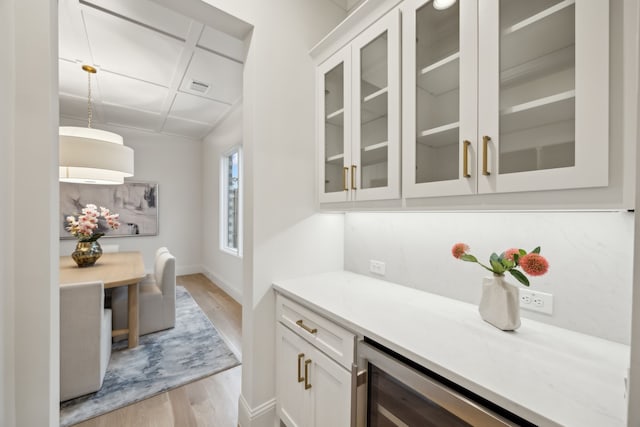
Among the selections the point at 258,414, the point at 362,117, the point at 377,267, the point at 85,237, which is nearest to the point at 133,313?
the point at 85,237

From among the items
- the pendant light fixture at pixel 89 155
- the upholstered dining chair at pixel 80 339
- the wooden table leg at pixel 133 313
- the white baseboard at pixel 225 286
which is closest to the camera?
the upholstered dining chair at pixel 80 339

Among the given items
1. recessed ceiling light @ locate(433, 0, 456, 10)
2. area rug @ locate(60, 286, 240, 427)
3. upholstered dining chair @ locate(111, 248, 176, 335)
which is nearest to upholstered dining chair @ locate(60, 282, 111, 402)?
area rug @ locate(60, 286, 240, 427)

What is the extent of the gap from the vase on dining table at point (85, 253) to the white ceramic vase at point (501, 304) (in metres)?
3.42

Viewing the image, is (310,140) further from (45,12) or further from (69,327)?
(69,327)

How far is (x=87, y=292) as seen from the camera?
69.4 inches

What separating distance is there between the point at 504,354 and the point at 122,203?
571cm

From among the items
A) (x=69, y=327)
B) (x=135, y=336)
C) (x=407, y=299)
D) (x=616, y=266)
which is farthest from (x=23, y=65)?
(x=135, y=336)

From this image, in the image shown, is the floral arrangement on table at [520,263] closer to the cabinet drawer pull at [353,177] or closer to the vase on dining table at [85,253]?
the cabinet drawer pull at [353,177]

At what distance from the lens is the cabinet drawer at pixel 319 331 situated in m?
1.08

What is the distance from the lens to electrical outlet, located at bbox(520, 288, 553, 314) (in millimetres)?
1033

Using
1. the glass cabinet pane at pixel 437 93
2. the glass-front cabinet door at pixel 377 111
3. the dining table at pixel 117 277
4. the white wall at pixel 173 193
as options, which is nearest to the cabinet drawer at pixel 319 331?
the glass-front cabinet door at pixel 377 111

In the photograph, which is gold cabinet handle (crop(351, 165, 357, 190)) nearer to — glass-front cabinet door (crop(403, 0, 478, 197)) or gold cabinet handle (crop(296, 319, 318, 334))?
glass-front cabinet door (crop(403, 0, 478, 197))

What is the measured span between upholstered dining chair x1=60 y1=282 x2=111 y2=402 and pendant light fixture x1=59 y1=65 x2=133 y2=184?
46.0 inches

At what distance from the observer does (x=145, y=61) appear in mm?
2621
